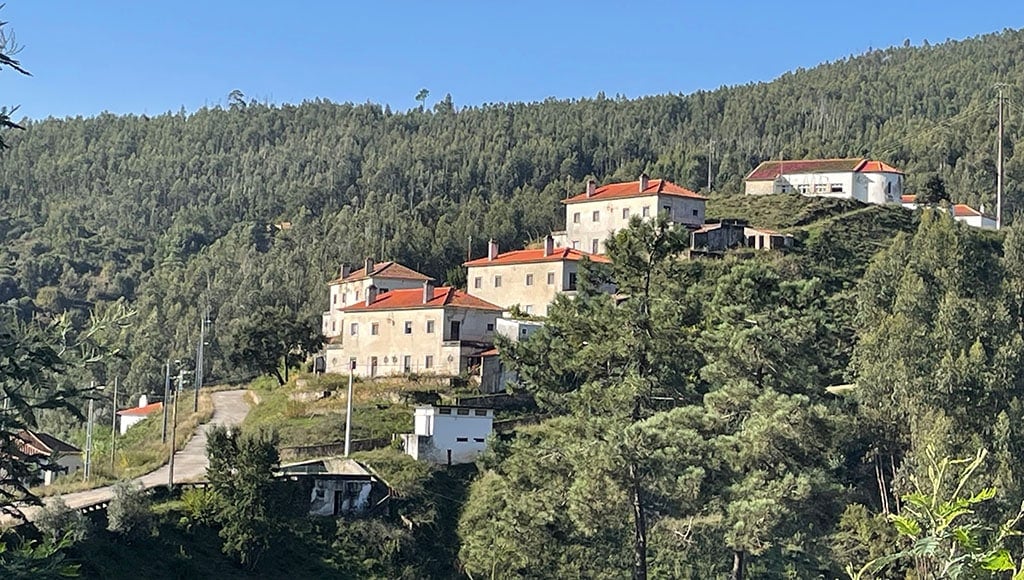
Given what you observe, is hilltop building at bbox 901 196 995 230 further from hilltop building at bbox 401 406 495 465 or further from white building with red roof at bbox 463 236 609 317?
hilltop building at bbox 401 406 495 465

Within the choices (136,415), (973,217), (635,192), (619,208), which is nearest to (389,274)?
(619,208)

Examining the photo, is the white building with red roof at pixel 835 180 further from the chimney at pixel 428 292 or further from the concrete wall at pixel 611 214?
the chimney at pixel 428 292

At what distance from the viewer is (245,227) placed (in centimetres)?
14775

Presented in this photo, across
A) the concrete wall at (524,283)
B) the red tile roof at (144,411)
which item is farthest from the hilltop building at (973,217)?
the red tile roof at (144,411)

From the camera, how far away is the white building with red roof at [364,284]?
75.2 m

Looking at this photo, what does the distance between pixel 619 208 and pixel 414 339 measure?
2018 cm

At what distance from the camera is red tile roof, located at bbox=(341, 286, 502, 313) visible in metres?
62.2

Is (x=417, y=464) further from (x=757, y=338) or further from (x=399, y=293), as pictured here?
(x=399, y=293)

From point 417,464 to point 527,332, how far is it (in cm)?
1278

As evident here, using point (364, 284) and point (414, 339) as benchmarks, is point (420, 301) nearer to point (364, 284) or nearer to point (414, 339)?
point (414, 339)

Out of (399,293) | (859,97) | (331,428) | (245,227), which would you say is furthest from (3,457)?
(859,97)

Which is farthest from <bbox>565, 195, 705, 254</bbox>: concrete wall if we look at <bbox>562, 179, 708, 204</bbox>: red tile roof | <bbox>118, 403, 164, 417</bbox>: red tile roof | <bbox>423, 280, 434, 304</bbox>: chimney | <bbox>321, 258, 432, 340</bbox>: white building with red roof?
<bbox>118, 403, 164, 417</bbox>: red tile roof

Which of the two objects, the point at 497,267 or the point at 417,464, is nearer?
the point at 417,464

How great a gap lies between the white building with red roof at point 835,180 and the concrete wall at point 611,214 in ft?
65.0
